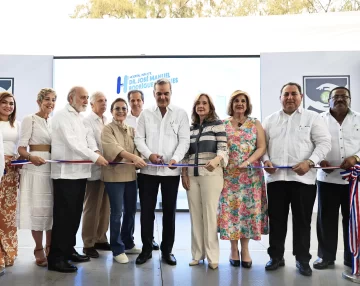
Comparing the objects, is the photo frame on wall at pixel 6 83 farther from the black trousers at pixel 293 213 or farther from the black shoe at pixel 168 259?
the black trousers at pixel 293 213

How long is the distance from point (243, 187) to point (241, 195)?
0.26ft

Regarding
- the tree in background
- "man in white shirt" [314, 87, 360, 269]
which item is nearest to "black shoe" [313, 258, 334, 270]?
"man in white shirt" [314, 87, 360, 269]

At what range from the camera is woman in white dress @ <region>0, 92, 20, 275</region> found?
147 inches

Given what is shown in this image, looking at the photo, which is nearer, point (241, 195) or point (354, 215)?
point (354, 215)

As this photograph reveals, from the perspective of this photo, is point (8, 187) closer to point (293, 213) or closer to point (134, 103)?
point (134, 103)

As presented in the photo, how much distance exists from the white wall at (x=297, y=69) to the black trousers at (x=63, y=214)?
4490mm

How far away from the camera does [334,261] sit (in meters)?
3.91

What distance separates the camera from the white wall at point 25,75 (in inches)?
282

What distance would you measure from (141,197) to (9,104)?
159 cm

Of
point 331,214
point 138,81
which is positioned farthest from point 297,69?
point 331,214

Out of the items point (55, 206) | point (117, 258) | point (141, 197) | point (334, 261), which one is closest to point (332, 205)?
point (334, 261)

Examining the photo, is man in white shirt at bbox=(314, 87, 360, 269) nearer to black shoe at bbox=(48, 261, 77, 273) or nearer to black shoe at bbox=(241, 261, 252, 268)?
black shoe at bbox=(241, 261, 252, 268)

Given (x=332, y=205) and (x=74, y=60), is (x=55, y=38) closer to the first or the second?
(x=74, y=60)

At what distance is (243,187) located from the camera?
3.74 meters
